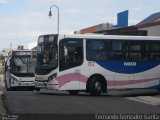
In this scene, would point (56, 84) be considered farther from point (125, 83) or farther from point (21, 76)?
point (21, 76)

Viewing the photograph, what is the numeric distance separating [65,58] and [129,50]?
3.72 m

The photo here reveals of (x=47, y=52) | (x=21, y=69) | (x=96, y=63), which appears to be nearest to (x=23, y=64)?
(x=21, y=69)

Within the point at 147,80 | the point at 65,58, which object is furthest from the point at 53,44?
the point at 147,80

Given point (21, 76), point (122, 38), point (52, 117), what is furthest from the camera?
point (21, 76)

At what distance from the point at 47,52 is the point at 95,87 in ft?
9.76

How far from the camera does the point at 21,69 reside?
117ft

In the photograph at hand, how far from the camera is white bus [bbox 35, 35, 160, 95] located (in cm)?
2666

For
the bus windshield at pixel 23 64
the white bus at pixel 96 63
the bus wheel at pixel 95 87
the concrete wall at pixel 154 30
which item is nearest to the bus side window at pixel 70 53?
the white bus at pixel 96 63

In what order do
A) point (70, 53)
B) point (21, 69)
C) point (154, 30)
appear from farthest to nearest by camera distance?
point (154, 30) < point (21, 69) < point (70, 53)

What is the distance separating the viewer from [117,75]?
2805cm

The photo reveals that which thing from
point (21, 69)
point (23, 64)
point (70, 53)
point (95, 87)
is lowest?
point (95, 87)

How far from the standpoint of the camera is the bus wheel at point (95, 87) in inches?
1072

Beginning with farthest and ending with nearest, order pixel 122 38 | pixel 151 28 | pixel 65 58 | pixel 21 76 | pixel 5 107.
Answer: pixel 151 28
pixel 21 76
pixel 122 38
pixel 65 58
pixel 5 107

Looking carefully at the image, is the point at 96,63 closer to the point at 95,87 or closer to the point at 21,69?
the point at 95,87
